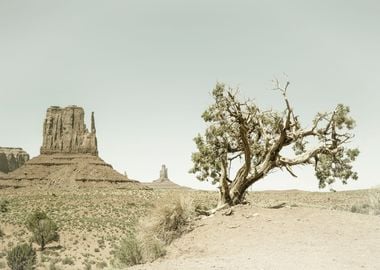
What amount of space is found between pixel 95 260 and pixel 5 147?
175 metres

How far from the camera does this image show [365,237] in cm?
1123

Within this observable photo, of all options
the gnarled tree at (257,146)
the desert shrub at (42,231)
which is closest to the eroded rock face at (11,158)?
the desert shrub at (42,231)

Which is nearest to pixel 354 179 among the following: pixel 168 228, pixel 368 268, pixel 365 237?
pixel 365 237

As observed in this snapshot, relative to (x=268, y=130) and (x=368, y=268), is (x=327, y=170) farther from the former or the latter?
(x=368, y=268)

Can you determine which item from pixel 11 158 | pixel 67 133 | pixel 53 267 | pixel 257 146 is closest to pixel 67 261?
pixel 53 267

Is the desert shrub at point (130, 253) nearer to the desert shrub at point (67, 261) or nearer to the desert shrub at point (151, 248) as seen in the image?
the desert shrub at point (151, 248)

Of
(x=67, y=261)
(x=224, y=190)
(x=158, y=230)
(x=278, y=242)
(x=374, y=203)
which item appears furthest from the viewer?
(x=67, y=261)

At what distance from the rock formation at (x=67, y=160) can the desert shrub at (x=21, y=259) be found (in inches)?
2890

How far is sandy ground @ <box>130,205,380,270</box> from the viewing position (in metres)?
9.01

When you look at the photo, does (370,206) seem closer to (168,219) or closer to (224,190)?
(224,190)

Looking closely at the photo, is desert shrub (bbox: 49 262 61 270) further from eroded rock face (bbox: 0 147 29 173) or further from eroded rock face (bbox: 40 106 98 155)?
eroded rock face (bbox: 0 147 29 173)

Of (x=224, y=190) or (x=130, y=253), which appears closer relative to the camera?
(x=130, y=253)

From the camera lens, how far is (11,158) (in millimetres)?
187625

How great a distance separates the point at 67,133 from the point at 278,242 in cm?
13492
